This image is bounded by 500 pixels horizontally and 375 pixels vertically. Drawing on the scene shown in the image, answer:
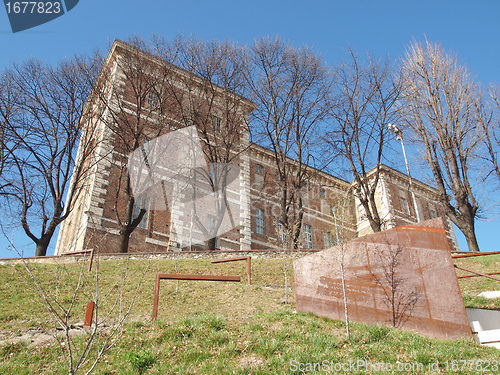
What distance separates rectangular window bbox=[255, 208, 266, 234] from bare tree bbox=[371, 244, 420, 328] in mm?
18691

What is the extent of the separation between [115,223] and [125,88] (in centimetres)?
910

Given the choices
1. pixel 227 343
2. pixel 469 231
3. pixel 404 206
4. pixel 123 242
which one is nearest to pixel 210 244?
pixel 123 242

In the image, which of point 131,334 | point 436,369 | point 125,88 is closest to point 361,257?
point 436,369

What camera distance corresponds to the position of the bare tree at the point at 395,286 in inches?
296

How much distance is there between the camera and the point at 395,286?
25.5ft

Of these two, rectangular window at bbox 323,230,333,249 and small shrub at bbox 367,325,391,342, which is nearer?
small shrub at bbox 367,325,391,342

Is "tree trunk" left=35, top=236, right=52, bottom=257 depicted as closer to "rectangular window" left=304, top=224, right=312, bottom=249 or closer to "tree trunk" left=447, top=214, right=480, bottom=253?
"rectangular window" left=304, top=224, right=312, bottom=249

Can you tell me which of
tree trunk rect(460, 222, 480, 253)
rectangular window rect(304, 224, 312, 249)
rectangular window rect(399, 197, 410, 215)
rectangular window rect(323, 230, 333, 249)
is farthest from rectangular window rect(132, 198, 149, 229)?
rectangular window rect(399, 197, 410, 215)

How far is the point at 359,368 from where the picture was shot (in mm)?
5578

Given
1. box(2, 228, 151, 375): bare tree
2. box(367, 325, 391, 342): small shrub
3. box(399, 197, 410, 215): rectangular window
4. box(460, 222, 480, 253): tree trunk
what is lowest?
box(367, 325, 391, 342): small shrub

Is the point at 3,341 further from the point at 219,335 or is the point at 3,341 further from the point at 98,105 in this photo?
the point at 98,105

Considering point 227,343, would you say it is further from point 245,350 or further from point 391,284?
point 391,284

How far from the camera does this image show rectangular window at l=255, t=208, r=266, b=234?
26.8m

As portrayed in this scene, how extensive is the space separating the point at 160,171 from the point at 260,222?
8.19m
